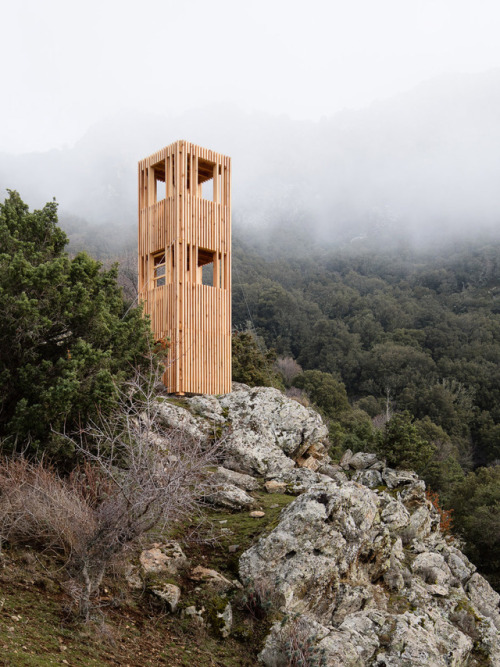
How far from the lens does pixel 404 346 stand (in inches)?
1921

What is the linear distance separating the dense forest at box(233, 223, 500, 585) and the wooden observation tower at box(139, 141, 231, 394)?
22.6 ft

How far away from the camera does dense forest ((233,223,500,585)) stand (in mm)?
27188

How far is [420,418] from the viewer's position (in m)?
42.5

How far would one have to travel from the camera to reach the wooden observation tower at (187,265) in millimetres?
14953

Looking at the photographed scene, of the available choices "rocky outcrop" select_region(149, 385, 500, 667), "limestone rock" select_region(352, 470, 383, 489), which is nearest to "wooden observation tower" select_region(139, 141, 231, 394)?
"rocky outcrop" select_region(149, 385, 500, 667)

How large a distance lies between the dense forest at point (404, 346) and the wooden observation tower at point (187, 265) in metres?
6.88

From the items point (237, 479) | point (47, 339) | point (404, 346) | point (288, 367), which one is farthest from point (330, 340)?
point (47, 339)

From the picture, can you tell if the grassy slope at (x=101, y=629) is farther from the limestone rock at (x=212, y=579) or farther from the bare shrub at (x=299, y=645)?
the bare shrub at (x=299, y=645)

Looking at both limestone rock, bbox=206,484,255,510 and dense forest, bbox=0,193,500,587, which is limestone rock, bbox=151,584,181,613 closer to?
dense forest, bbox=0,193,500,587

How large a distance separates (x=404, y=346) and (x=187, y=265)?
117 ft

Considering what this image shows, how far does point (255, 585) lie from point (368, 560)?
2.08 metres

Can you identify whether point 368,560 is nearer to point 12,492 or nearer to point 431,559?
point 431,559

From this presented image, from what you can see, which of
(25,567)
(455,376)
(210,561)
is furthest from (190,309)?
(455,376)

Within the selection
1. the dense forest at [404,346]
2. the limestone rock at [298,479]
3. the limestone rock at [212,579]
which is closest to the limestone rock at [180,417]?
the limestone rock at [298,479]
